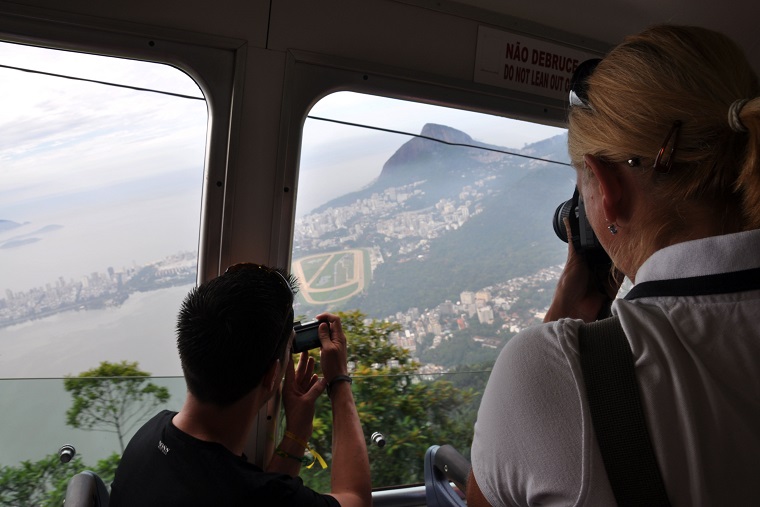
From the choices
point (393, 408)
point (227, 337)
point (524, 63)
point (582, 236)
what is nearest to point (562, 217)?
point (582, 236)

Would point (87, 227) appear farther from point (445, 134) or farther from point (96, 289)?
point (445, 134)

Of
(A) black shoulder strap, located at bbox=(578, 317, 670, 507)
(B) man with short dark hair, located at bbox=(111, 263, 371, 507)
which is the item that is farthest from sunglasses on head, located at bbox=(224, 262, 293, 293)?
(A) black shoulder strap, located at bbox=(578, 317, 670, 507)

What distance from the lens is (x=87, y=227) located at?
7.29 ft

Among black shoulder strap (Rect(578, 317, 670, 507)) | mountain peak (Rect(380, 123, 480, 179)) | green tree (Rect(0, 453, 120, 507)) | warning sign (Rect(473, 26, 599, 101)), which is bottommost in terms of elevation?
green tree (Rect(0, 453, 120, 507))

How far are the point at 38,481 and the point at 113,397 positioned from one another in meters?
0.36

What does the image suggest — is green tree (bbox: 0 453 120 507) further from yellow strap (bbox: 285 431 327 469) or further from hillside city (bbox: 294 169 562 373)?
hillside city (bbox: 294 169 562 373)

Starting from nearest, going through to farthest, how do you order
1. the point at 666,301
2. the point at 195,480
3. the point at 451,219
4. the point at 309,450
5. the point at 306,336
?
1. the point at 666,301
2. the point at 195,480
3. the point at 306,336
4. the point at 309,450
5. the point at 451,219

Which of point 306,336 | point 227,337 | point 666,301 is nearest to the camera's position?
point 666,301

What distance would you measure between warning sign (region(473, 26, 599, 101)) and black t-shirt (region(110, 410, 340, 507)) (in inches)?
66.9

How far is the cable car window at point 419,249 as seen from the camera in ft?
8.40

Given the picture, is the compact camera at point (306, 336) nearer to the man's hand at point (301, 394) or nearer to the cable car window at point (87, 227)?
the man's hand at point (301, 394)

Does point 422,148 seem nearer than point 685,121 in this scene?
No

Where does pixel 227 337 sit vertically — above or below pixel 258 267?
below

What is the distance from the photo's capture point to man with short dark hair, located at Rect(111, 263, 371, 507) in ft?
5.89
